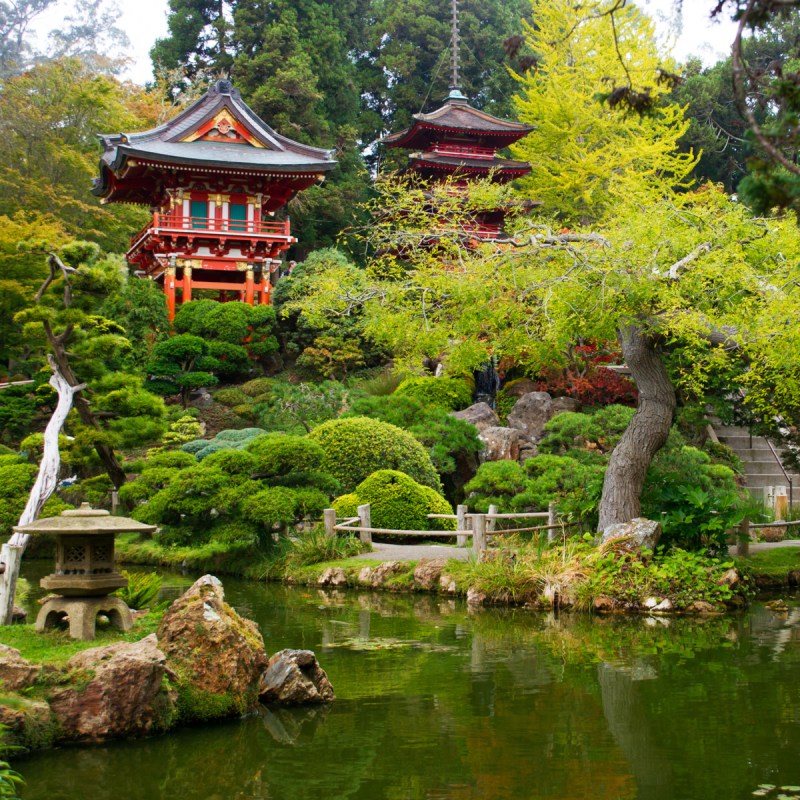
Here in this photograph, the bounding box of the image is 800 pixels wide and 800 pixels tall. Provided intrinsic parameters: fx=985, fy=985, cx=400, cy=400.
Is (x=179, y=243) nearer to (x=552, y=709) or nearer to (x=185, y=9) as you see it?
(x=185, y=9)

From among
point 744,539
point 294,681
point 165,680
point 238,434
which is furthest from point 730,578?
point 238,434

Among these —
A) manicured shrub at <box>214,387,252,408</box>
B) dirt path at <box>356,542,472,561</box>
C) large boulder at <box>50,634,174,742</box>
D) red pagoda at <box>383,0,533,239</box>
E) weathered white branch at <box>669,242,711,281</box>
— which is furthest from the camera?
red pagoda at <box>383,0,533,239</box>

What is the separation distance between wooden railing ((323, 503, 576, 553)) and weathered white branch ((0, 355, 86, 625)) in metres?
4.55

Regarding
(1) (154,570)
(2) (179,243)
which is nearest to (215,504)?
(1) (154,570)

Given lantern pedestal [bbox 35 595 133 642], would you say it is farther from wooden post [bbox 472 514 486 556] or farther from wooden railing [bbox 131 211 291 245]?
wooden railing [bbox 131 211 291 245]

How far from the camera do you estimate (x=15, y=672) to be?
5.92 meters

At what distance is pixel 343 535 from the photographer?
1434 centimetres

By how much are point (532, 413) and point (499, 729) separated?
13.6 meters

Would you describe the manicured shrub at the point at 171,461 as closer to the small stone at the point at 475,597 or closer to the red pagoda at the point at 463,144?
the small stone at the point at 475,597

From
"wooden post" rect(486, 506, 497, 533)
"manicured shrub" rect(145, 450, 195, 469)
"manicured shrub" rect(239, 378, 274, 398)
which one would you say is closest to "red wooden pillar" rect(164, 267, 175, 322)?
"manicured shrub" rect(239, 378, 274, 398)

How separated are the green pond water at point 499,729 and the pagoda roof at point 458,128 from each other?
21898 mm

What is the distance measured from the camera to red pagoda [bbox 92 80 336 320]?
25891mm

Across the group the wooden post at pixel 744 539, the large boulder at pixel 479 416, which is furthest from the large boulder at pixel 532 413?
the wooden post at pixel 744 539

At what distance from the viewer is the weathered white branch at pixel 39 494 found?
7.95 m
